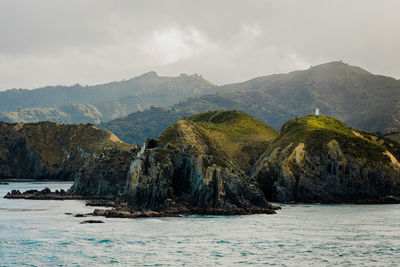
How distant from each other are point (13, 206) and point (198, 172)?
5156 cm

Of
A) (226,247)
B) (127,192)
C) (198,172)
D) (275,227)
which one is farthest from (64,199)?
(226,247)

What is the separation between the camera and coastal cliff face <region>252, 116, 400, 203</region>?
14488 cm

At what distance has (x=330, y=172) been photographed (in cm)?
14850

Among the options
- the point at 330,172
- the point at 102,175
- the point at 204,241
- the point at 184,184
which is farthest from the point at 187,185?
the point at 102,175

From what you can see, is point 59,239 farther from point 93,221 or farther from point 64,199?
point 64,199

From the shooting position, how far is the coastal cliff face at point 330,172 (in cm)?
14488

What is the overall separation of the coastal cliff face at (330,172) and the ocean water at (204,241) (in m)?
43.8

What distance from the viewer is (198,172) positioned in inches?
4144

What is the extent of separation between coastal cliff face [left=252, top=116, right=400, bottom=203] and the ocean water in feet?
144

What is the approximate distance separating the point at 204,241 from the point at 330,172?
88.9 metres

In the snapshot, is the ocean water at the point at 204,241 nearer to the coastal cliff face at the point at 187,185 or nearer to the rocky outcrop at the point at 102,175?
the coastal cliff face at the point at 187,185

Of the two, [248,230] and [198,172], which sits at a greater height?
[198,172]

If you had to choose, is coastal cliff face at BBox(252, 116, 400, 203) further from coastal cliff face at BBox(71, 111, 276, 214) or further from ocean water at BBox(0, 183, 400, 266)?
ocean water at BBox(0, 183, 400, 266)

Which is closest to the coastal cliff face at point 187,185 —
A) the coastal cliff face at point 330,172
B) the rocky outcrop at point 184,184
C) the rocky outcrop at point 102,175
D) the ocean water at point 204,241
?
the rocky outcrop at point 184,184
